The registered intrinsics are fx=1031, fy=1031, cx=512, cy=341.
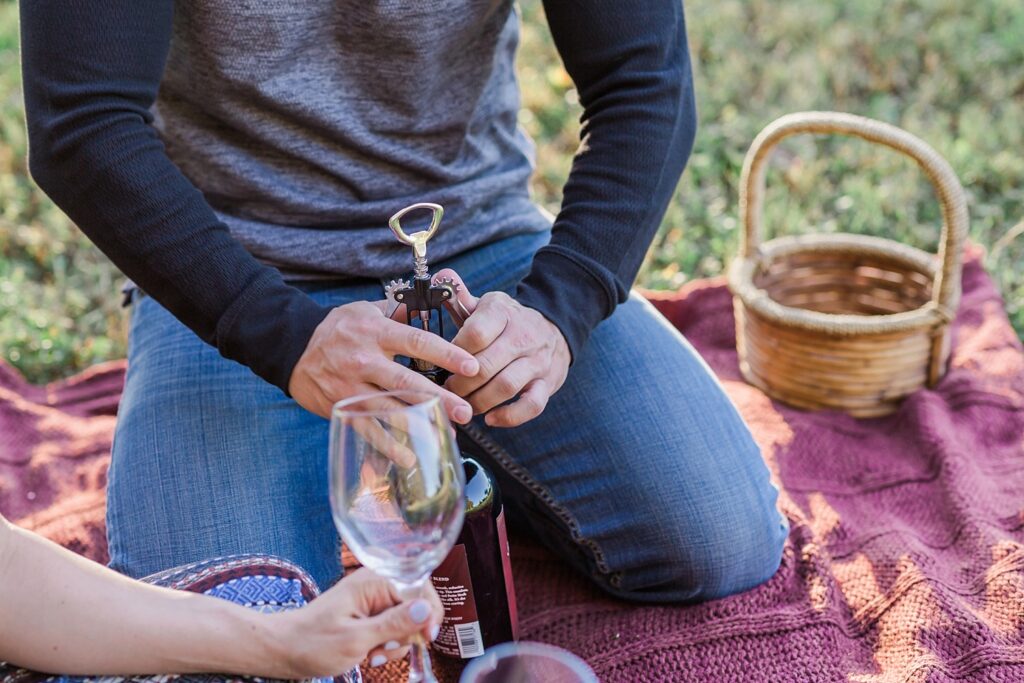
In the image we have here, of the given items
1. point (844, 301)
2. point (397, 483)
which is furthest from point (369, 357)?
point (844, 301)

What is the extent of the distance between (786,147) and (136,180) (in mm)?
2561

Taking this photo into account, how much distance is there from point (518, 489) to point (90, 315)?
1.72m

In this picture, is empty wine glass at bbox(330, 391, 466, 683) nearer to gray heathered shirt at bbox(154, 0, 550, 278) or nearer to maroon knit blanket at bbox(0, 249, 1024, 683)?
maroon knit blanket at bbox(0, 249, 1024, 683)

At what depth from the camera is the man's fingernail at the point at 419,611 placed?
36.2 inches

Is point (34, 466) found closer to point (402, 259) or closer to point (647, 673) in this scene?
point (402, 259)

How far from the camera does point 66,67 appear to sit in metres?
1.30

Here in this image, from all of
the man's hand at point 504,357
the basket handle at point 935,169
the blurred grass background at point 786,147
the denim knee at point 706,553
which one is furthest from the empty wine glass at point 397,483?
the blurred grass background at point 786,147

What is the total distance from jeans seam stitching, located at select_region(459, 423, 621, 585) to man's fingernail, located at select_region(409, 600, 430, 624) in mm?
667

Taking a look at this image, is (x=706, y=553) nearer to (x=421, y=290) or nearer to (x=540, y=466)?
(x=540, y=466)

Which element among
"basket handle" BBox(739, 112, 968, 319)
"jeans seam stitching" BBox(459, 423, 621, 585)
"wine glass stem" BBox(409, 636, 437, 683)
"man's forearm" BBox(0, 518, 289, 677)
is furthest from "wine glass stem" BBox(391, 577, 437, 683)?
"basket handle" BBox(739, 112, 968, 319)

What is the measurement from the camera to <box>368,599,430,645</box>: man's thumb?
0.92 m

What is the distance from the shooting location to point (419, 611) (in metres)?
0.92

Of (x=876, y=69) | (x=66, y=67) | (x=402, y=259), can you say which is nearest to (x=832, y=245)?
(x=402, y=259)

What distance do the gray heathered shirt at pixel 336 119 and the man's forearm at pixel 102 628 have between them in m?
0.68
